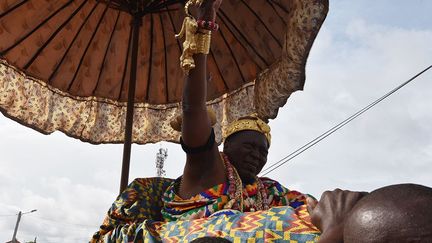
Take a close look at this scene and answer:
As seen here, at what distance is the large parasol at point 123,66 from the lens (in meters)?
3.25

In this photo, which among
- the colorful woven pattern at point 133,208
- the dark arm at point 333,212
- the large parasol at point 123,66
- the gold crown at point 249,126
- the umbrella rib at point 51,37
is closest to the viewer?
the dark arm at point 333,212

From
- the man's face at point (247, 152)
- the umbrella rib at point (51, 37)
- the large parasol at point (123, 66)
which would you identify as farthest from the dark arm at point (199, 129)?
the umbrella rib at point (51, 37)

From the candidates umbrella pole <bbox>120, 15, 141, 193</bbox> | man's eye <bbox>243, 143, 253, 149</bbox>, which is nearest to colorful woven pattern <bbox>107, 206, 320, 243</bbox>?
man's eye <bbox>243, 143, 253, 149</bbox>

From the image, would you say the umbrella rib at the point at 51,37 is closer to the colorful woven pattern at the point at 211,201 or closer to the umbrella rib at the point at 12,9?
the umbrella rib at the point at 12,9

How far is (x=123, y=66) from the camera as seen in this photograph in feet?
12.8

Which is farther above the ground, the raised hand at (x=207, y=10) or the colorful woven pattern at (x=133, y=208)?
the raised hand at (x=207, y=10)

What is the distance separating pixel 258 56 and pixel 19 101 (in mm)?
1841

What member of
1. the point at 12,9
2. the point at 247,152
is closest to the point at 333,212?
the point at 247,152

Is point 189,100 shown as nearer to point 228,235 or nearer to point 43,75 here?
point 228,235

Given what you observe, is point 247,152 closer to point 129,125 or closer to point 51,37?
point 129,125

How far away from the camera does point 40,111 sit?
3.58 m

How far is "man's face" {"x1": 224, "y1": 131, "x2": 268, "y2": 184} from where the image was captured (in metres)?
2.10

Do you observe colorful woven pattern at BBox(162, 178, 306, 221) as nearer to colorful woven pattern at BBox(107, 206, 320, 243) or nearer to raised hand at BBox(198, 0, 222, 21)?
colorful woven pattern at BBox(107, 206, 320, 243)

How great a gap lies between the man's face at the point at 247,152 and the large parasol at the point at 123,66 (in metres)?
0.82
